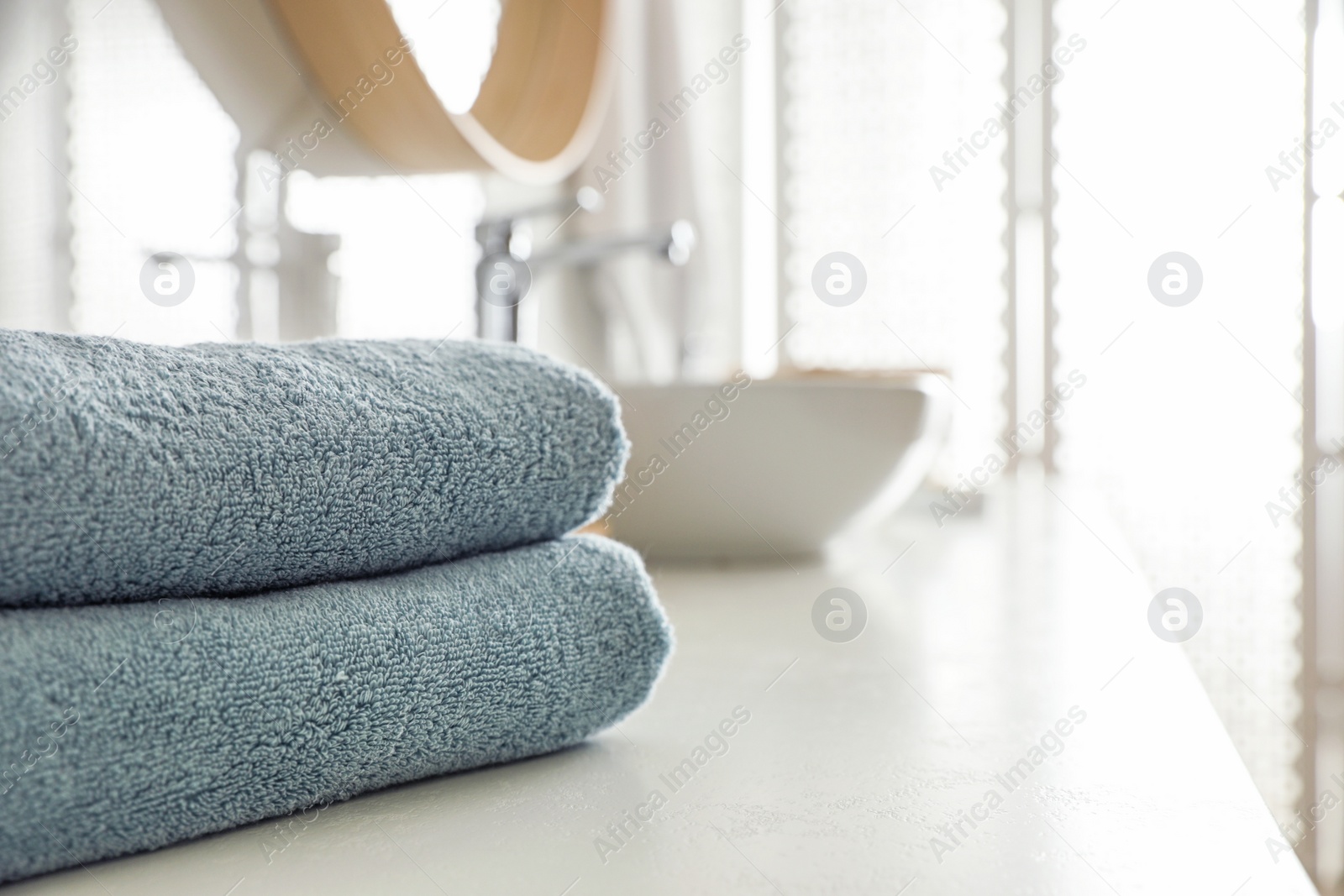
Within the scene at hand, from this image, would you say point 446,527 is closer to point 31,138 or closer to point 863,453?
point 31,138

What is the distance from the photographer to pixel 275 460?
289 millimetres

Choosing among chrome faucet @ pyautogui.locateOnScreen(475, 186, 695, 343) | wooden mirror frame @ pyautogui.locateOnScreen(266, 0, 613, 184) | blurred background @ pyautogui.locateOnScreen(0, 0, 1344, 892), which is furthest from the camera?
blurred background @ pyautogui.locateOnScreen(0, 0, 1344, 892)

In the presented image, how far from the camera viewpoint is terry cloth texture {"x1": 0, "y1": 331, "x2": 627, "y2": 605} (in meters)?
0.25

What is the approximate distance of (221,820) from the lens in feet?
0.94

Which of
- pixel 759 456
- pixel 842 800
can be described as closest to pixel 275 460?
pixel 842 800

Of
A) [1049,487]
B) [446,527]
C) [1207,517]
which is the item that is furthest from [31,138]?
[1207,517]

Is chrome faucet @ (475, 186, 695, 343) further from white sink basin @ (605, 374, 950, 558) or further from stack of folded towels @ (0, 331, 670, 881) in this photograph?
stack of folded towels @ (0, 331, 670, 881)

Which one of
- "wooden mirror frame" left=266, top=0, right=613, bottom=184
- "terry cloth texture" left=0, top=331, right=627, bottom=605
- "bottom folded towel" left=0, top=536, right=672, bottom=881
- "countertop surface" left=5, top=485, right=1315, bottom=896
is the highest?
"wooden mirror frame" left=266, top=0, right=613, bottom=184

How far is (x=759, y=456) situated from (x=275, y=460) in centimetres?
51

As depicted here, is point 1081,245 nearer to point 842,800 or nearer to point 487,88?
point 487,88

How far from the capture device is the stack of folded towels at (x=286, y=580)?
0.25 m

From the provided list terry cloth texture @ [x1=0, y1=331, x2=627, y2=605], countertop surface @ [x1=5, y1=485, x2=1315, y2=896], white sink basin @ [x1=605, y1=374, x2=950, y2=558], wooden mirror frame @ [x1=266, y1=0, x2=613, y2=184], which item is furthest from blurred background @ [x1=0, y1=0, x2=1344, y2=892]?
terry cloth texture @ [x1=0, y1=331, x2=627, y2=605]

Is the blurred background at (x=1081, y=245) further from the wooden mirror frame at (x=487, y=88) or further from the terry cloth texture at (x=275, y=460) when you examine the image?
the terry cloth texture at (x=275, y=460)

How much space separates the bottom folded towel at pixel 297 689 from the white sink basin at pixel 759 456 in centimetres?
39
